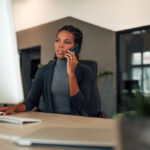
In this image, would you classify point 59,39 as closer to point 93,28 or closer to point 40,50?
point 93,28

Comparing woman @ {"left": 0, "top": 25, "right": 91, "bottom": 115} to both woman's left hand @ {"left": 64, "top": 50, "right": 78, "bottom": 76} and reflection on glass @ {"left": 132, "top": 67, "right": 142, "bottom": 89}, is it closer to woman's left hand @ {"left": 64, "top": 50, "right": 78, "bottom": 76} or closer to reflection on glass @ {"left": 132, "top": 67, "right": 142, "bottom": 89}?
woman's left hand @ {"left": 64, "top": 50, "right": 78, "bottom": 76}

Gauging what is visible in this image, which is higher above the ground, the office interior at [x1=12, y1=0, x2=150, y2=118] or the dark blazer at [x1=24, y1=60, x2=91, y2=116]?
the office interior at [x1=12, y1=0, x2=150, y2=118]

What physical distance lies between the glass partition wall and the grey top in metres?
0.60

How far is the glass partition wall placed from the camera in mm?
2027

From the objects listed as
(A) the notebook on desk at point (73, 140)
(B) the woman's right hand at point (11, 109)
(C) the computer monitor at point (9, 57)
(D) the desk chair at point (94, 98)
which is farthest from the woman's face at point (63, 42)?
(A) the notebook on desk at point (73, 140)

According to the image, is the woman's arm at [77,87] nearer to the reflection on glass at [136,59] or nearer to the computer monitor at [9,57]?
the reflection on glass at [136,59]

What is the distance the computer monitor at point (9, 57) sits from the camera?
84 cm

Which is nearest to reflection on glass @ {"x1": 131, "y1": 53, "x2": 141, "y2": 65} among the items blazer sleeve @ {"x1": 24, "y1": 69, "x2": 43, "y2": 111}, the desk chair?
the desk chair

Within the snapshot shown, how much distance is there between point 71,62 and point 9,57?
4.14ft

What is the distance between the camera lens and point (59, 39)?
7.78 ft

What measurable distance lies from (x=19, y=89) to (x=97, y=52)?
150cm

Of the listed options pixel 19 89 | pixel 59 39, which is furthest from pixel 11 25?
pixel 59 39

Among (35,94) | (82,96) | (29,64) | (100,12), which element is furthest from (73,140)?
(29,64)

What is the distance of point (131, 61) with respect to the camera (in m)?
2.14
